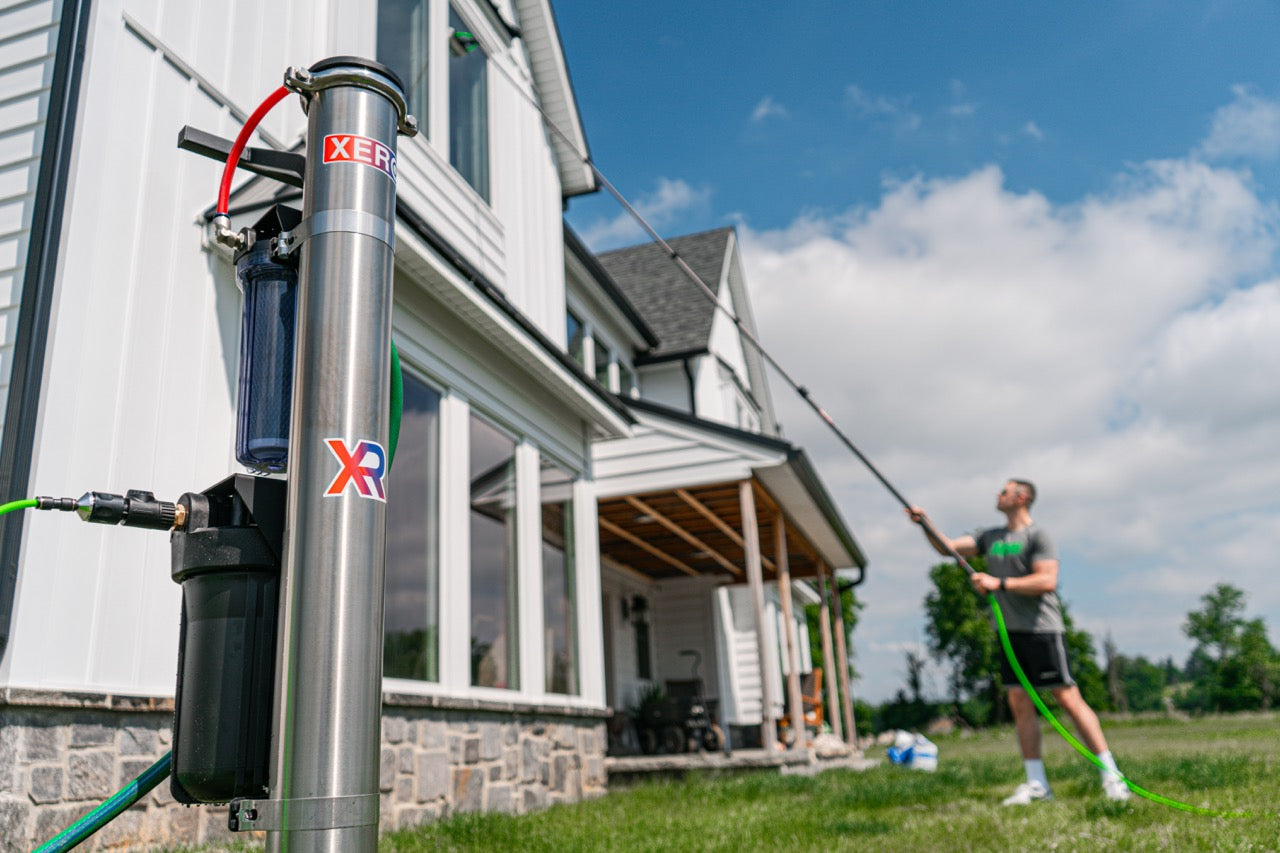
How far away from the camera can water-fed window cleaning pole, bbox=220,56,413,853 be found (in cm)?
111

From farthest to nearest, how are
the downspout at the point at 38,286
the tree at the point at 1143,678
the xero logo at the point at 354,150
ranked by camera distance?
the tree at the point at 1143,678
the downspout at the point at 38,286
the xero logo at the point at 354,150

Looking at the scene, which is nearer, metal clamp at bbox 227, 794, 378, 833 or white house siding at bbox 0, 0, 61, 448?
metal clamp at bbox 227, 794, 378, 833

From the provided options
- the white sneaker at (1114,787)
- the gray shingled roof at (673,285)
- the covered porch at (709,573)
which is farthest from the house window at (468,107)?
the gray shingled roof at (673,285)

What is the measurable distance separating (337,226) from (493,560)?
4.91 metres

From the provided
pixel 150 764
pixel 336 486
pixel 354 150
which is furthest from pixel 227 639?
pixel 150 764

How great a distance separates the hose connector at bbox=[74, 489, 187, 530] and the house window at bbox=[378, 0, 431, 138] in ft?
15.6

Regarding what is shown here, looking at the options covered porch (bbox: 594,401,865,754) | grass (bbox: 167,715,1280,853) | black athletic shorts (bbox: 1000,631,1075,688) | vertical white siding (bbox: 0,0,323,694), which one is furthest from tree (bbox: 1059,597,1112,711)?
vertical white siding (bbox: 0,0,323,694)

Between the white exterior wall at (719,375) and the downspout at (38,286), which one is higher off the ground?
the white exterior wall at (719,375)

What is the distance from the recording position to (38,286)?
3.38m

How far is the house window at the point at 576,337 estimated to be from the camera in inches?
415

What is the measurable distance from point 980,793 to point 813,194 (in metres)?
8.15

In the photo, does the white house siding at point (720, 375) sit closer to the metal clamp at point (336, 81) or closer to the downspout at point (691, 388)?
the downspout at point (691, 388)

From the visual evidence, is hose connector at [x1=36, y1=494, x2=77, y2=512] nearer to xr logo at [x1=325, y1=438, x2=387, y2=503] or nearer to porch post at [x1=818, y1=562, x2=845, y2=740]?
xr logo at [x1=325, y1=438, x2=387, y2=503]

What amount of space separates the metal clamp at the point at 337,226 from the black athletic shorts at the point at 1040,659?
4389 millimetres
